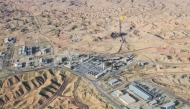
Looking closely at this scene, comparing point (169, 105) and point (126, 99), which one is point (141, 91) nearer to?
point (126, 99)

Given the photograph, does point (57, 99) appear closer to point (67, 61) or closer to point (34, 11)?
point (67, 61)

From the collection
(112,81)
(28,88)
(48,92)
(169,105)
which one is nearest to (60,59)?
(28,88)

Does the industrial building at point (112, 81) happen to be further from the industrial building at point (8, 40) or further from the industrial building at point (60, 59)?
the industrial building at point (8, 40)

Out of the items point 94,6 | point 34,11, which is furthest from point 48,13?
point 94,6

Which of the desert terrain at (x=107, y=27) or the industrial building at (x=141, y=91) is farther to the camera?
the desert terrain at (x=107, y=27)

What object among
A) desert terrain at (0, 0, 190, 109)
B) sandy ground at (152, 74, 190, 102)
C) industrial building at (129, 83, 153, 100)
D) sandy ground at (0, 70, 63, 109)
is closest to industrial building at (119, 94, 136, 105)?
industrial building at (129, 83, 153, 100)

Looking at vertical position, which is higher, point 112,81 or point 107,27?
point 107,27

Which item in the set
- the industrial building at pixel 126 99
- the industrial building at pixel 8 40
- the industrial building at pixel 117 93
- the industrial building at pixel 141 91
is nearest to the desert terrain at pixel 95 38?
the industrial building at pixel 8 40

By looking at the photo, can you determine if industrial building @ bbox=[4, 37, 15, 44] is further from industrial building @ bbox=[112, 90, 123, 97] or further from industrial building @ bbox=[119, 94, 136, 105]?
industrial building @ bbox=[119, 94, 136, 105]
